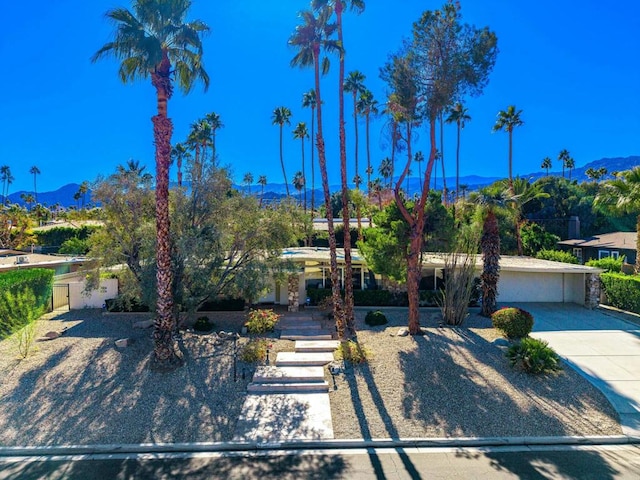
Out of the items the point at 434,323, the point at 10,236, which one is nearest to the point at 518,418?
the point at 434,323

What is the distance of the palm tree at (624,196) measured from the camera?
19188mm

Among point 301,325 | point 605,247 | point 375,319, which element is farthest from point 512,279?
point 605,247

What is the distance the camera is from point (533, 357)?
37.2 feet

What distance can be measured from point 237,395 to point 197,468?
9.62 ft

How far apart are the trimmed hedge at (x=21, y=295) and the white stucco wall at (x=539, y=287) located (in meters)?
21.9

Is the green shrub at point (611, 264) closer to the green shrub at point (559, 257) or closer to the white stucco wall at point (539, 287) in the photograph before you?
the green shrub at point (559, 257)


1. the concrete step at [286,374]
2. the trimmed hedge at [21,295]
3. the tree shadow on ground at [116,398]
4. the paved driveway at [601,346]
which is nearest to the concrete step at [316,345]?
the concrete step at [286,374]

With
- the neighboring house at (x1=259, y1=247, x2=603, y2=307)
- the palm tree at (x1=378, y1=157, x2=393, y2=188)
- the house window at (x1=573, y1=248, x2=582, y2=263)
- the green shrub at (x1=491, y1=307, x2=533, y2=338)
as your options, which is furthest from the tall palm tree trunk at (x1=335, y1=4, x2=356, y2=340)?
the palm tree at (x1=378, y1=157, x2=393, y2=188)

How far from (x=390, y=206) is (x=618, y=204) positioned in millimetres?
12246

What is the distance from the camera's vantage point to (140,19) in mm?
11289

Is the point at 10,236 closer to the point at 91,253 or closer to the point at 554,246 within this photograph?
the point at 91,253

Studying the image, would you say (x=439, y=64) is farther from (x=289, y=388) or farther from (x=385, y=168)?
(x=385, y=168)

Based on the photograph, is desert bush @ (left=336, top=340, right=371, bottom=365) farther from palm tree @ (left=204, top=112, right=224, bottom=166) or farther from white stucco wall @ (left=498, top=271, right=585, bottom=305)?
palm tree @ (left=204, top=112, right=224, bottom=166)

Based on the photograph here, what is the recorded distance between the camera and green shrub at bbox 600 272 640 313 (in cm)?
1834
